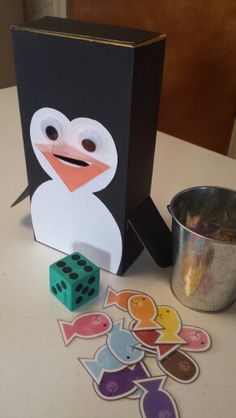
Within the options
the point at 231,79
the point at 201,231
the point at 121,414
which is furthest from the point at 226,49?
the point at 121,414

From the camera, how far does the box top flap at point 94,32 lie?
0.36m

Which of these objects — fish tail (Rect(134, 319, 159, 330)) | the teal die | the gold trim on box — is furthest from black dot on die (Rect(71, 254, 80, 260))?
the gold trim on box

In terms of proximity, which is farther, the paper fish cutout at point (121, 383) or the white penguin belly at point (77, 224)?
the white penguin belly at point (77, 224)

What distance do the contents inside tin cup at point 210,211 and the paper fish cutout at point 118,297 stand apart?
112mm

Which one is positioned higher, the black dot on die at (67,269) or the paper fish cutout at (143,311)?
the black dot on die at (67,269)

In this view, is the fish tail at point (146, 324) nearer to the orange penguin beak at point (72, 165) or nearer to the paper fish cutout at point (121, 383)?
the paper fish cutout at point (121, 383)

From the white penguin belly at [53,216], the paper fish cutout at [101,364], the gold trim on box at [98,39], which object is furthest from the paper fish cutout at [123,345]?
the gold trim on box at [98,39]

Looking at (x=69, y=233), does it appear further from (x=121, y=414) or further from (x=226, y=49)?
(x=226, y=49)

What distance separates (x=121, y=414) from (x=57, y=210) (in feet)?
0.84

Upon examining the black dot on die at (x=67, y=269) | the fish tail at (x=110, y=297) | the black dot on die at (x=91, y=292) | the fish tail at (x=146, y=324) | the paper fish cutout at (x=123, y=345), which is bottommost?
the fish tail at (x=110, y=297)

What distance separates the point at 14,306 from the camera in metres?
0.43

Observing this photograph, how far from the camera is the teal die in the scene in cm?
42

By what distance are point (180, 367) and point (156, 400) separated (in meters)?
0.05

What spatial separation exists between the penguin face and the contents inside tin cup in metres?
0.11
